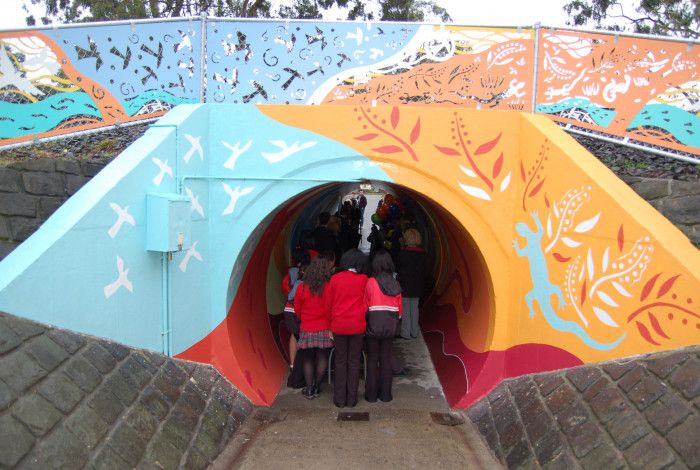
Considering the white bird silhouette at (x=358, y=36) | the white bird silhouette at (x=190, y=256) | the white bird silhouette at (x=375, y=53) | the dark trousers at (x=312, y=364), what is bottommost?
the dark trousers at (x=312, y=364)

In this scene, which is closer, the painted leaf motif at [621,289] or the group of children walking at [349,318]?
the painted leaf motif at [621,289]

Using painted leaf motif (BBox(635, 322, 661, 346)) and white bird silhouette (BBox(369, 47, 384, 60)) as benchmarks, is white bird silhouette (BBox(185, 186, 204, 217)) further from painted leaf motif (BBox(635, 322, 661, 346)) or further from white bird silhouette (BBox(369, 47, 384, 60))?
painted leaf motif (BBox(635, 322, 661, 346))

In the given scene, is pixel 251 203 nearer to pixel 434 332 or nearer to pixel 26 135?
pixel 26 135

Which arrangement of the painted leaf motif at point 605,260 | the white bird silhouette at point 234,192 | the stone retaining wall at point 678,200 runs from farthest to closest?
the white bird silhouette at point 234,192, the stone retaining wall at point 678,200, the painted leaf motif at point 605,260

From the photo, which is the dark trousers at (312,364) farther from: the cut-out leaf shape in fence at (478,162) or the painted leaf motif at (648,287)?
the painted leaf motif at (648,287)

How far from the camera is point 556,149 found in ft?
15.7

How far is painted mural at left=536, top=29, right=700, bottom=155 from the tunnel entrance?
5.68 ft

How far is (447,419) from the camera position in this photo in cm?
541

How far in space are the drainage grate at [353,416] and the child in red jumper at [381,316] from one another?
0.36 metres

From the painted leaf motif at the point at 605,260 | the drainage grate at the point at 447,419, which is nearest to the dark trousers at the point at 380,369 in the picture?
the drainage grate at the point at 447,419

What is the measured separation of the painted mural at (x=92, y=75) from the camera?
5121 millimetres

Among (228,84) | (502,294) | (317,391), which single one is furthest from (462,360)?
(228,84)

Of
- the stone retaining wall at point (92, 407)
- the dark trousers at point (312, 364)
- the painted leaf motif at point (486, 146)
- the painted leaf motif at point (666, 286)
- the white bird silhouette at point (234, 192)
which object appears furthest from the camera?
the dark trousers at point (312, 364)

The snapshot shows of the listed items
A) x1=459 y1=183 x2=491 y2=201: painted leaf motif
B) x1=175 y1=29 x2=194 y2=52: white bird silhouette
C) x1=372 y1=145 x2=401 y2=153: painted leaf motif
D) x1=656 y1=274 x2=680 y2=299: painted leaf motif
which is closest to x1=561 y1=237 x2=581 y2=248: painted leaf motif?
x1=656 y1=274 x2=680 y2=299: painted leaf motif
